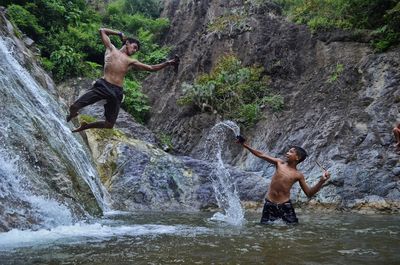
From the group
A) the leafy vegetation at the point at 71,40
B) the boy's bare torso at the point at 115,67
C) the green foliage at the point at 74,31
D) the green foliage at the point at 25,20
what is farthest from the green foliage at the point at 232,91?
the boy's bare torso at the point at 115,67

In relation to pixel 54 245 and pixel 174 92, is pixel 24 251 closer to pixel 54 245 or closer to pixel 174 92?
pixel 54 245

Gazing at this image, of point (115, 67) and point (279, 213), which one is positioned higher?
point (115, 67)

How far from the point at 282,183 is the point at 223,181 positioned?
19.0ft

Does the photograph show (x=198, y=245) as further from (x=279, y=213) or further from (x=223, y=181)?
(x=223, y=181)

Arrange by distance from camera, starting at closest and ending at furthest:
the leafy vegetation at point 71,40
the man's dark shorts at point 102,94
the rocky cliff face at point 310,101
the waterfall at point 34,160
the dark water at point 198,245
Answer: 1. the dark water at point 198,245
2. the waterfall at point 34,160
3. the man's dark shorts at point 102,94
4. the rocky cliff face at point 310,101
5. the leafy vegetation at point 71,40

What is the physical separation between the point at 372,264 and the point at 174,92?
61.4 feet

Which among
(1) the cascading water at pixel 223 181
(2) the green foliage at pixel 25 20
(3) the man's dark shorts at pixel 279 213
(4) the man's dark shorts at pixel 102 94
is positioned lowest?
(1) the cascading water at pixel 223 181

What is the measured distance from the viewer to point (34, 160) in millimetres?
7031

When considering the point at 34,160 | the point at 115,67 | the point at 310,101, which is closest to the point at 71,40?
the point at 310,101

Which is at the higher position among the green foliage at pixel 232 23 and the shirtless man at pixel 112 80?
the green foliage at pixel 232 23

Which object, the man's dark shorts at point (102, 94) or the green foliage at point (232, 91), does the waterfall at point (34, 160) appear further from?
the green foliage at point (232, 91)

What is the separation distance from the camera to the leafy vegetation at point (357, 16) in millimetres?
15438

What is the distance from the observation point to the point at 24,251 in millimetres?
4316

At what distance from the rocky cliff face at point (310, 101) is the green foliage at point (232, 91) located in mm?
528
